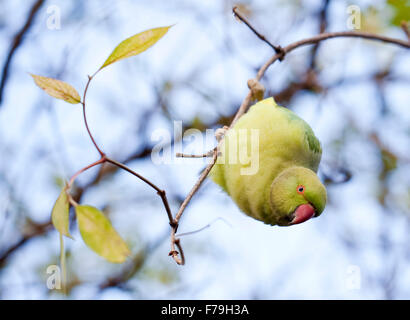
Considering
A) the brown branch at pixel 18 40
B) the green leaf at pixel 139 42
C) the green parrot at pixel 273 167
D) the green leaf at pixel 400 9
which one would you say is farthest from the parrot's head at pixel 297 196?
the brown branch at pixel 18 40

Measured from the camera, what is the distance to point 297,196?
185 cm

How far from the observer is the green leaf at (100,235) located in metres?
1.20

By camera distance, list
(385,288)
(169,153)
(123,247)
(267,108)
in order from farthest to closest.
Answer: (385,288) → (169,153) → (267,108) → (123,247)

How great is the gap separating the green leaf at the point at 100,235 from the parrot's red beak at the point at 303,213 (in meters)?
0.84

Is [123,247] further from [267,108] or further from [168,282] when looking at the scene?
[168,282]

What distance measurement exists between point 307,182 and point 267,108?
1.25ft

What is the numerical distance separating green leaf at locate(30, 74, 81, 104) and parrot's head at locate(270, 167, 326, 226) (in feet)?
2.91

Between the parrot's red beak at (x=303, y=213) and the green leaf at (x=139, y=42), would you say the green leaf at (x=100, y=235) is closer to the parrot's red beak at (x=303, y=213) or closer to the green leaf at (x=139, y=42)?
the green leaf at (x=139, y=42)

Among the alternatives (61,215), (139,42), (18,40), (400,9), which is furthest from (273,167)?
(18,40)

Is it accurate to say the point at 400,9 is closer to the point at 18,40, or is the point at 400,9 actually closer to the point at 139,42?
the point at 139,42

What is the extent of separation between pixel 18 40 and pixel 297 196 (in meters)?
1.78
